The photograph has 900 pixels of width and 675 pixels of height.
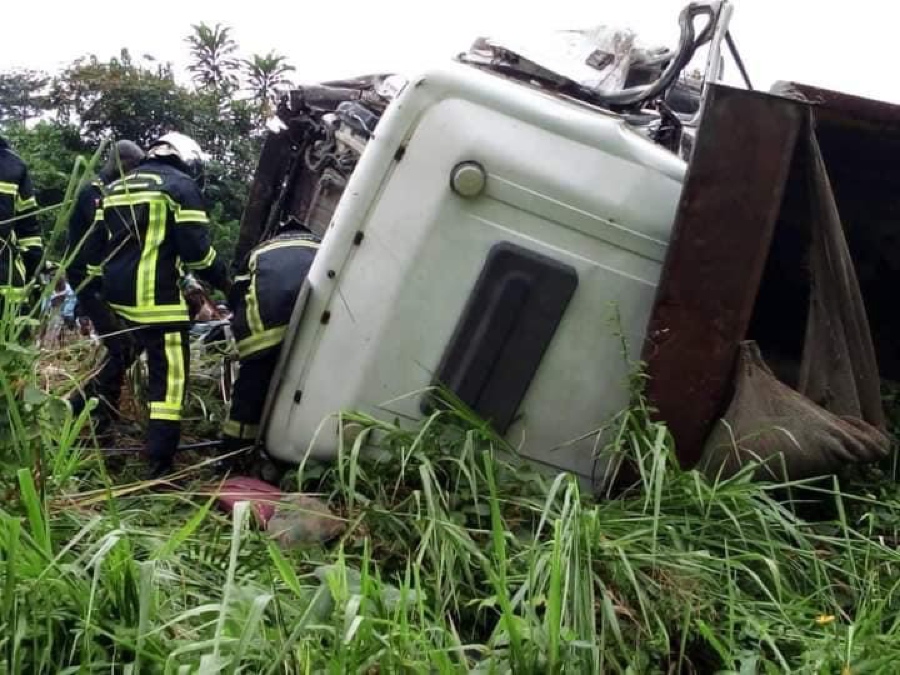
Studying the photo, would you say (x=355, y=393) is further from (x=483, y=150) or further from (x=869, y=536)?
(x=869, y=536)

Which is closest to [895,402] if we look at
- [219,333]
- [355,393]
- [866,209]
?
[866,209]

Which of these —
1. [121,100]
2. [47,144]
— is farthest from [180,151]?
[121,100]

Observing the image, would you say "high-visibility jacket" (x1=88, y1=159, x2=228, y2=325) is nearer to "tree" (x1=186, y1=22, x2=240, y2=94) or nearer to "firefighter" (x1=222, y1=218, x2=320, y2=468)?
"firefighter" (x1=222, y1=218, x2=320, y2=468)

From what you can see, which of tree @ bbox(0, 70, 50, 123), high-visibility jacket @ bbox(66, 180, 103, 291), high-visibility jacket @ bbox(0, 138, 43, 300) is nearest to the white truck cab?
high-visibility jacket @ bbox(66, 180, 103, 291)

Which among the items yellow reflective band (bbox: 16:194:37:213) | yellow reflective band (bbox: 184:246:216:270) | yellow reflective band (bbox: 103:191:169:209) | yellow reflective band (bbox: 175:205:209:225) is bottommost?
yellow reflective band (bbox: 16:194:37:213)

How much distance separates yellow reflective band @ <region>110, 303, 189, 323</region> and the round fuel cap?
1352mm

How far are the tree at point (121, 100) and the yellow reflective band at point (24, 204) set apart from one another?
37.3ft

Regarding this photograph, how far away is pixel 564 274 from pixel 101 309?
8.15 feet

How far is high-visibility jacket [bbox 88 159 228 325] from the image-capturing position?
3291mm

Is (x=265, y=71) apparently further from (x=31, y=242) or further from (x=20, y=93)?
(x=31, y=242)

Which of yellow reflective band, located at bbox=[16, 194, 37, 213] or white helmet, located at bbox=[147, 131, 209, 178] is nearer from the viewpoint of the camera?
white helmet, located at bbox=[147, 131, 209, 178]

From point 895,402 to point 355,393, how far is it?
1963 millimetres

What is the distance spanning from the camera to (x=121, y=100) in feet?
52.4

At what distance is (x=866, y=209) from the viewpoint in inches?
123
